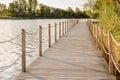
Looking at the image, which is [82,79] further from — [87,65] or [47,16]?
[47,16]

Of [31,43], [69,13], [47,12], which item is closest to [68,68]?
[31,43]

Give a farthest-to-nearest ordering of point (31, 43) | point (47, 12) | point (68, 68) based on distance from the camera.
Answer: point (47, 12)
point (31, 43)
point (68, 68)

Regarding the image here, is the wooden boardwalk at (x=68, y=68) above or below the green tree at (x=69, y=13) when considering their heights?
above

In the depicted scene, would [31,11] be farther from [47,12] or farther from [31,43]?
[31,43]

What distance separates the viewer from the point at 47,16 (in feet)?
367

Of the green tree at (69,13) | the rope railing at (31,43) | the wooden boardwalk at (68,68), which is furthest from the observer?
the green tree at (69,13)

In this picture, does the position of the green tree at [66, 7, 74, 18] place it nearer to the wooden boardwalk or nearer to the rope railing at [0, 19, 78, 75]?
the rope railing at [0, 19, 78, 75]

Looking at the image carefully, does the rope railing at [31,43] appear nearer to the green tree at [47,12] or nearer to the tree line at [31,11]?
the tree line at [31,11]

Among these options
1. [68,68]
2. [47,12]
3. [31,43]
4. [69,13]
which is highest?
[68,68]

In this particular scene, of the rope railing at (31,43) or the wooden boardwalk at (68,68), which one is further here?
the rope railing at (31,43)

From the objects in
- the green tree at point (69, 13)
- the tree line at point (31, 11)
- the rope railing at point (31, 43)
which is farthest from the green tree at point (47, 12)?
the rope railing at point (31, 43)

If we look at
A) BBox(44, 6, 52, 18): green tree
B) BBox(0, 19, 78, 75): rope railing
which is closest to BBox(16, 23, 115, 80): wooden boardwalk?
BBox(0, 19, 78, 75): rope railing

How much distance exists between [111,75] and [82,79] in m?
0.68

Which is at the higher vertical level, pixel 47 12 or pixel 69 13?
pixel 47 12
